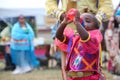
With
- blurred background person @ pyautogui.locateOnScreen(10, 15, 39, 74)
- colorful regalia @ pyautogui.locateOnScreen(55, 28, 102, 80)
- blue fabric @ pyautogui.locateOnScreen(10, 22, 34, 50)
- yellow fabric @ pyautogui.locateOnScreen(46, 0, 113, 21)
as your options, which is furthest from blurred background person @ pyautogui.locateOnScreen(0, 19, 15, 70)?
colorful regalia @ pyautogui.locateOnScreen(55, 28, 102, 80)

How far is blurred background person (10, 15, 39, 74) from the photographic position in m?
12.4

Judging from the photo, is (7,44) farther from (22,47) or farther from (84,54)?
(84,54)

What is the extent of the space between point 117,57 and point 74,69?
15.6 feet

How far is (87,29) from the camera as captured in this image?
3891 mm

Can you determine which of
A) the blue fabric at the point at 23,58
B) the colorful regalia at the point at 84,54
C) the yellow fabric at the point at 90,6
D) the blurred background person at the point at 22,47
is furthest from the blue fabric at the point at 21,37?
the colorful regalia at the point at 84,54

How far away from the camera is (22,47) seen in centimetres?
1243

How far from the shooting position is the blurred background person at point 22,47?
12359 millimetres

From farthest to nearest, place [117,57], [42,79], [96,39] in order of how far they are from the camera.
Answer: [42,79] → [117,57] → [96,39]

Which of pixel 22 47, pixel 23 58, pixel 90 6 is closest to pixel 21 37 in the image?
pixel 22 47

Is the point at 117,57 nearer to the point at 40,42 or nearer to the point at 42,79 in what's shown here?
the point at 42,79

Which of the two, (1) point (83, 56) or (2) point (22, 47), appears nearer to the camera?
(1) point (83, 56)

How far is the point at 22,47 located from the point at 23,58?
15.1 inches

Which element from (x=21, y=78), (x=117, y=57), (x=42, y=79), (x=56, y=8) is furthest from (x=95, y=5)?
(x=21, y=78)

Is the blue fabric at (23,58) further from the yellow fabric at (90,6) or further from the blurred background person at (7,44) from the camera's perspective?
the yellow fabric at (90,6)
